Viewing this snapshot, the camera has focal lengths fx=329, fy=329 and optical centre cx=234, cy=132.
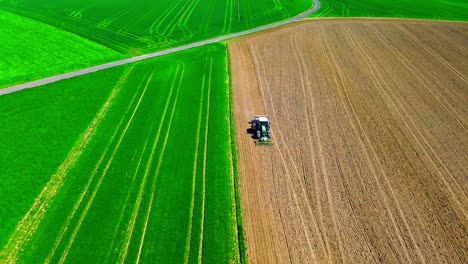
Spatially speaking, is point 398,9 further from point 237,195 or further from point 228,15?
point 237,195

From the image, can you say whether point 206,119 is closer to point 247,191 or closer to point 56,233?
point 247,191

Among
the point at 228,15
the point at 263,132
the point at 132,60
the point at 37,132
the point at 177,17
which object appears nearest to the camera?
the point at 37,132

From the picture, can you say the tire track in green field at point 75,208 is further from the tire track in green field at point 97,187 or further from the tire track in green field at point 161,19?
the tire track in green field at point 161,19

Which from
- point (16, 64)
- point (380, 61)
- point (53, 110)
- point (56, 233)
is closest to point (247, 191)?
point (56, 233)

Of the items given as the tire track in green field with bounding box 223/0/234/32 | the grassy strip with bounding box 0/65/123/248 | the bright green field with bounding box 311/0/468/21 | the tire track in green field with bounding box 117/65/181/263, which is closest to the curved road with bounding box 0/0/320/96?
the grassy strip with bounding box 0/65/123/248

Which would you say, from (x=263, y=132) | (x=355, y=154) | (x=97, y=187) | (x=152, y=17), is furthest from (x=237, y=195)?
(x=152, y=17)

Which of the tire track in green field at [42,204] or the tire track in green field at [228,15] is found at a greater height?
the tire track in green field at [228,15]

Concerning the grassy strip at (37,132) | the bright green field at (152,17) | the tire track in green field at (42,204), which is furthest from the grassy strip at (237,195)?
the bright green field at (152,17)
